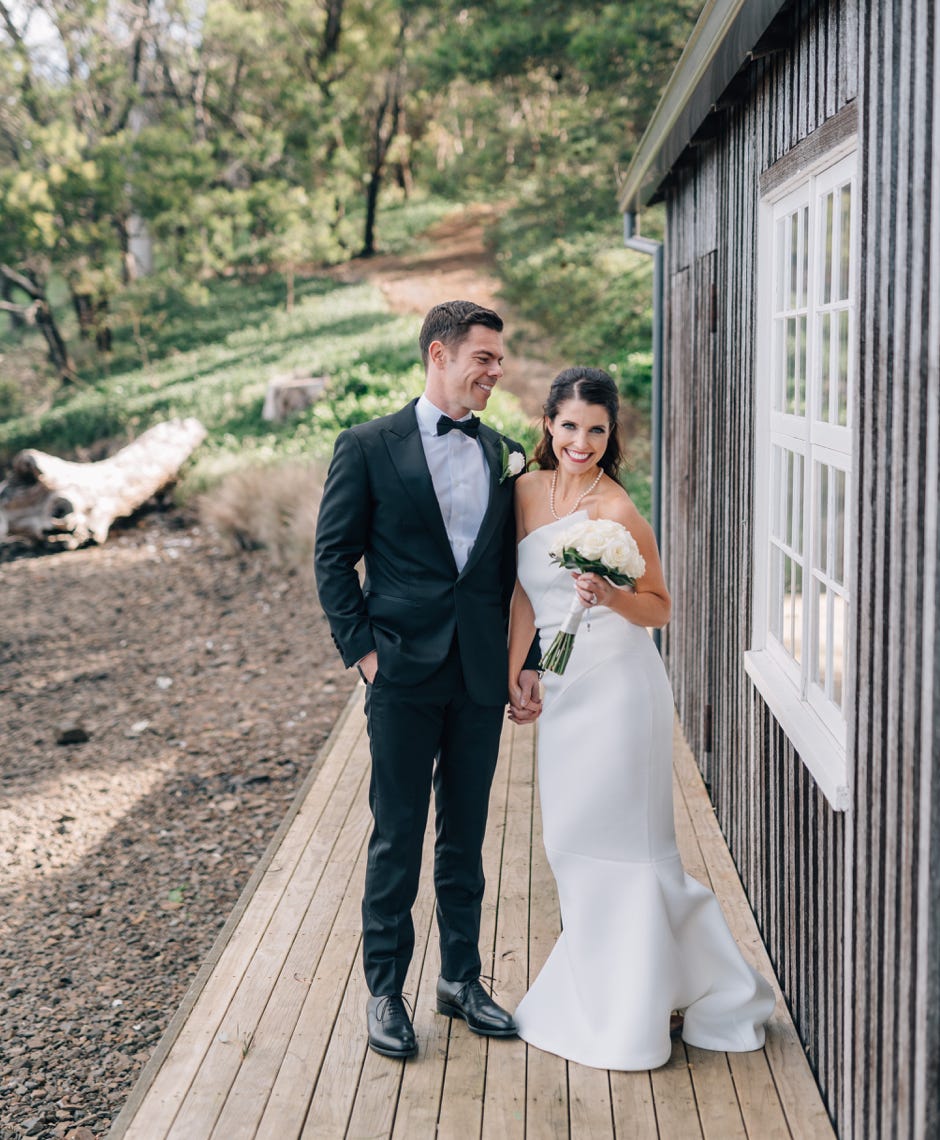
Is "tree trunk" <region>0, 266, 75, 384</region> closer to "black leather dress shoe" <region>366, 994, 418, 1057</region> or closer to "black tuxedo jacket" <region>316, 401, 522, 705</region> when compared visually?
"black tuxedo jacket" <region>316, 401, 522, 705</region>

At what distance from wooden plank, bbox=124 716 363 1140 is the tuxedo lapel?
5.26 feet

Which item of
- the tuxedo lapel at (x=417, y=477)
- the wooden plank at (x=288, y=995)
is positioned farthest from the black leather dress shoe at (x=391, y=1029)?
the tuxedo lapel at (x=417, y=477)

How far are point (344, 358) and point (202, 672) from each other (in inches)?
419

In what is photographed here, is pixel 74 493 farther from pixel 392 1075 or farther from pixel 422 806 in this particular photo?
pixel 392 1075

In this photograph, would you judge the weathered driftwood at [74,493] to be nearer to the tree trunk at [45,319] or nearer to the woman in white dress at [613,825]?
the tree trunk at [45,319]

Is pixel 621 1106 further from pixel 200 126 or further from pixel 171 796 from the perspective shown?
pixel 200 126

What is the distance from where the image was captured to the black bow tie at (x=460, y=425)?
3381 millimetres

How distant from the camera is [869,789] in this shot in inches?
105

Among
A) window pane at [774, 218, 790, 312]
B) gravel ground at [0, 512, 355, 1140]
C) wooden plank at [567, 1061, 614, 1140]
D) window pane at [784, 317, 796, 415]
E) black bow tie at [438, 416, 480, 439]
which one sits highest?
window pane at [774, 218, 790, 312]

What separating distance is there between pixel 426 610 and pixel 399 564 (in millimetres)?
150

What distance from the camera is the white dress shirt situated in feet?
11.2

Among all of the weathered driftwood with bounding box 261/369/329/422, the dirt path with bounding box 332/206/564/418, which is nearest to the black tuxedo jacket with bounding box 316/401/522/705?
the weathered driftwood with bounding box 261/369/329/422

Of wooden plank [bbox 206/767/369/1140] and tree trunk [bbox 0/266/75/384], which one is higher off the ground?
tree trunk [bbox 0/266/75/384]

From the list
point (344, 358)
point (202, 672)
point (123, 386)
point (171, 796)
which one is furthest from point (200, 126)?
point (171, 796)
